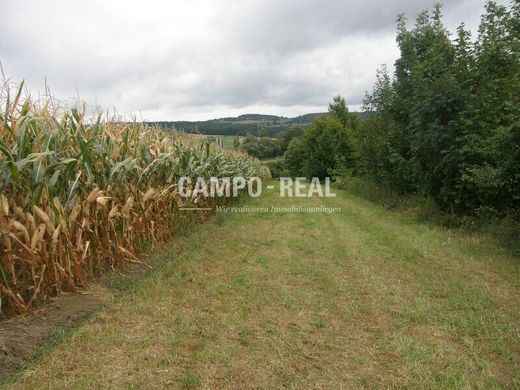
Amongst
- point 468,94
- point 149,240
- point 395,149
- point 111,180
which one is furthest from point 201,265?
point 395,149

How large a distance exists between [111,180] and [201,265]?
5.72 ft

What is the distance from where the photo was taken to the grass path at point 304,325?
2.65m

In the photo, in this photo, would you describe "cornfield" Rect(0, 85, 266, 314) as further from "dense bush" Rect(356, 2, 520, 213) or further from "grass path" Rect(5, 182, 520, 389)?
"dense bush" Rect(356, 2, 520, 213)

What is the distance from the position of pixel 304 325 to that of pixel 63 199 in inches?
107

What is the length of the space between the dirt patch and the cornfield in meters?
0.12

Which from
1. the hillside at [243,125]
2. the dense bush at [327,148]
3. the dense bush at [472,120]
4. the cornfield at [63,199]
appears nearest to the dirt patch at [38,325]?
the cornfield at [63,199]

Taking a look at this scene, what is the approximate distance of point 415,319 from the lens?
11.7 feet

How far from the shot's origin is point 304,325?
11.2 feet

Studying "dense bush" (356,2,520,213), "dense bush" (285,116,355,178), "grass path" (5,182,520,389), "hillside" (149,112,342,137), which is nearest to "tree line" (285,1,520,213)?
"dense bush" (356,2,520,213)

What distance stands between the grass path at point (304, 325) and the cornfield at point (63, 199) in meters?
0.57

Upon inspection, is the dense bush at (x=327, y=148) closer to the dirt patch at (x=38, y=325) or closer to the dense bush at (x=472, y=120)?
the dense bush at (x=472, y=120)

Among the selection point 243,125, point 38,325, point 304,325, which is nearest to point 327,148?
point 243,125

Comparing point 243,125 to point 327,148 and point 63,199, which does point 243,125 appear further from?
point 63,199

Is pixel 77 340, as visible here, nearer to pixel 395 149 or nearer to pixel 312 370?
pixel 312 370
